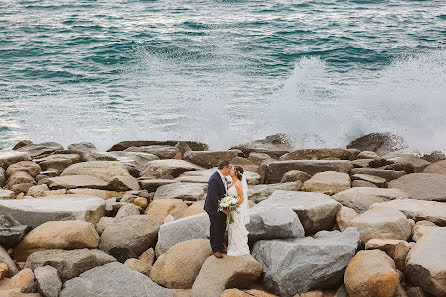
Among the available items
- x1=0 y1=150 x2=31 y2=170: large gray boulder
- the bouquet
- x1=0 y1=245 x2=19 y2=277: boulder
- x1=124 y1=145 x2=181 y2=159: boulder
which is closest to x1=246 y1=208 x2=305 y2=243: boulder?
the bouquet

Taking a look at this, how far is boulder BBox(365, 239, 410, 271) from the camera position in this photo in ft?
21.6

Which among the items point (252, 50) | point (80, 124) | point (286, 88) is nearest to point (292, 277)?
point (80, 124)

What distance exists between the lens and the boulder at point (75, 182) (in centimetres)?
997

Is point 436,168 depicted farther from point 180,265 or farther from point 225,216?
point 180,265

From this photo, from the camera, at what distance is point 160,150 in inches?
528

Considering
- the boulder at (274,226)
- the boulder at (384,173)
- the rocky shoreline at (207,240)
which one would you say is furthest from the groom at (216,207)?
the boulder at (384,173)

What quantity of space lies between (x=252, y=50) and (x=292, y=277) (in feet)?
65.5

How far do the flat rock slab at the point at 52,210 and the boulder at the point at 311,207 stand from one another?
258 cm

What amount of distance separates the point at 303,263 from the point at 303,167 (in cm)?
434

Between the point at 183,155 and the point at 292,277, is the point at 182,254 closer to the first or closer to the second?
the point at 292,277

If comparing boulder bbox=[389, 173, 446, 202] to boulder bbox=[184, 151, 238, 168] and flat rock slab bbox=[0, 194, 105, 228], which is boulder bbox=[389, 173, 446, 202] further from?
flat rock slab bbox=[0, 194, 105, 228]

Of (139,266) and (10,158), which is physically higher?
(139,266)

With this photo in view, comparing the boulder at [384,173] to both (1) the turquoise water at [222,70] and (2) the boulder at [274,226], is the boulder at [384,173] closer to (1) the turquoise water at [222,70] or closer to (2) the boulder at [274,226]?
(2) the boulder at [274,226]

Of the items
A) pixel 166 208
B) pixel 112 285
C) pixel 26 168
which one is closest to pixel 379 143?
pixel 166 208
